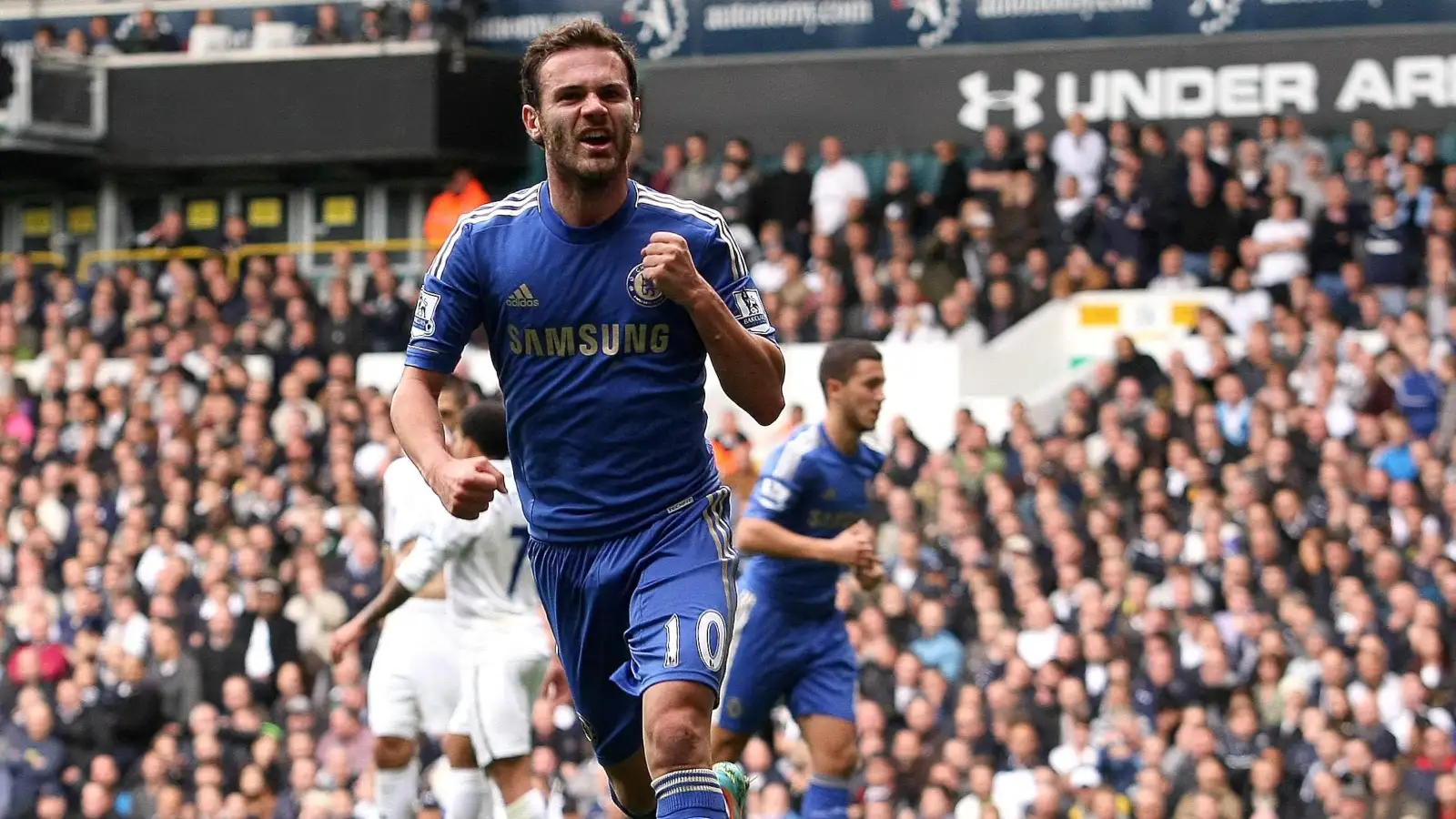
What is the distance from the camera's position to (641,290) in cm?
743

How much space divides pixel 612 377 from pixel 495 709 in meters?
4.30

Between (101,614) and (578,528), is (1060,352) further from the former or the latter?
(578,528)

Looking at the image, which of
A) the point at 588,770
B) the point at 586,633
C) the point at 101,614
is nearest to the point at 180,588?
the point at 101,614

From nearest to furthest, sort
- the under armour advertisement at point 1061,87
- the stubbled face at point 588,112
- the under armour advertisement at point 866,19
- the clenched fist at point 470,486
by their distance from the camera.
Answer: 1. the clenched fist at point 470,486
2. the stubbled face at point 588,112
3. the under armour advertisement at point 1061,87
4. the under armour advertisement at point 866,19

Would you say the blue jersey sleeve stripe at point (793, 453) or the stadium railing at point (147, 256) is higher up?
the stadium railing at point (147, 256)

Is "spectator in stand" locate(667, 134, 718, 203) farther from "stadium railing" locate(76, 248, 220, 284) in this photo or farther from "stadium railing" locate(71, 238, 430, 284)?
"stadium railing" locate(76, 248, 220, 284)

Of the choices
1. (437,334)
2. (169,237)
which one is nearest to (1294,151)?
(169,237)

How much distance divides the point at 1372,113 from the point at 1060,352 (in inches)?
139

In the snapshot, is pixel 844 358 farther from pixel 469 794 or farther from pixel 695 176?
pixel 695 176

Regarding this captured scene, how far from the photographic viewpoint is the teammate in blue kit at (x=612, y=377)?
735cm

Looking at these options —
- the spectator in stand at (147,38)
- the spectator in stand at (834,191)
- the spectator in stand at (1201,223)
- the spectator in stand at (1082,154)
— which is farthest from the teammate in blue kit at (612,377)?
the spectator in stand at (147,38)

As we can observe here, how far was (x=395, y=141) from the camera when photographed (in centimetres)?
2677

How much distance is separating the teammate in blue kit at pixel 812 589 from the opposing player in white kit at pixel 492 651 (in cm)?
88

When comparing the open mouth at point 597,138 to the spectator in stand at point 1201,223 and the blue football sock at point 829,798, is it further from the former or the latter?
the spectator in stand at point 1201,223
